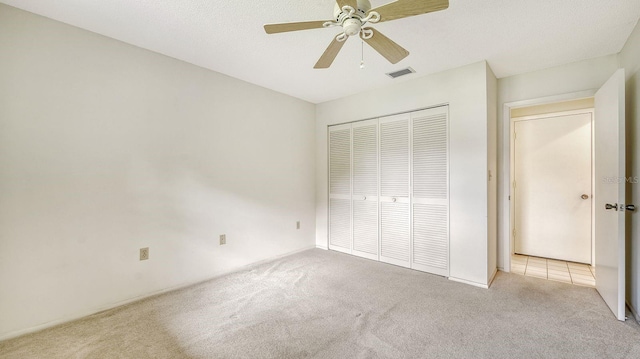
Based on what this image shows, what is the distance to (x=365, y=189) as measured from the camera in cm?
377

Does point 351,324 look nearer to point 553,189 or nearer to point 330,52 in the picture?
point 330,52

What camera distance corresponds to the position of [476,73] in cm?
276

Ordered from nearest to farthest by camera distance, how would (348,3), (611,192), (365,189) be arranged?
(348,3) < (611,192) < (365,189)

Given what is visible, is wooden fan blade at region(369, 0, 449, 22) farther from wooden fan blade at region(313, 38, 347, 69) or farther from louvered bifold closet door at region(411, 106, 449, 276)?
louvered bifold closet door at region(411, 106, 449, 276)

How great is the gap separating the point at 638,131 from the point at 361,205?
272 centimetres

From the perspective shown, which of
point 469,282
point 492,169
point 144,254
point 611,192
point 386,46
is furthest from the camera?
point 492,169

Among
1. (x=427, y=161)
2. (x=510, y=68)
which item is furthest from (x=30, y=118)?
(x=510, y=68)

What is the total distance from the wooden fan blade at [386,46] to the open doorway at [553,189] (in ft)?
8.88

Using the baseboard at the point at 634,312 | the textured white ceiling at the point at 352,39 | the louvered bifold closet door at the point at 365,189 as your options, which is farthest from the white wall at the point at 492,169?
the louvered bifold closet door at the point at 365,189

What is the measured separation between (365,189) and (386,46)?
2317mm

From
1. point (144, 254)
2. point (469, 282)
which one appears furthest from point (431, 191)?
point (144, 254)

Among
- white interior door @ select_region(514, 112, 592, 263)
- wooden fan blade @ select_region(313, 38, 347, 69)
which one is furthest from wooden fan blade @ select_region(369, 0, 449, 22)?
white interior door @ select_region(514, 112, 592, 263)

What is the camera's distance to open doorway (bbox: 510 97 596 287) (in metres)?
3.38

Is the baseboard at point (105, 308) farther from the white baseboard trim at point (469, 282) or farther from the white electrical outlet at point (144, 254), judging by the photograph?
the white baseboard trim at point (469, 282)
